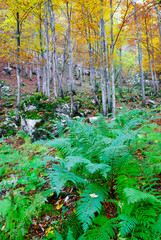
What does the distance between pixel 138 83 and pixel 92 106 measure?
13839 millimetres

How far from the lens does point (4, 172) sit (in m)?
3.48

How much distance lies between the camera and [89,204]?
125 cm

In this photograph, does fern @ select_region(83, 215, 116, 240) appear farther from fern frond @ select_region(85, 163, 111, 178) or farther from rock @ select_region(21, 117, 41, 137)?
rock @ select_region(21, 117, 41, 137)

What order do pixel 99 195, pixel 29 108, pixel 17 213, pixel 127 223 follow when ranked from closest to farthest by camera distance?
pixel 127 223, pixel 99 195, pixel 17 213, pixel 29 108

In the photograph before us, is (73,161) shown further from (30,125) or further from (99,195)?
(30,125)

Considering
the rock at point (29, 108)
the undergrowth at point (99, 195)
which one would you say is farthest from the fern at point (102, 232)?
the rock at point (29, 108)

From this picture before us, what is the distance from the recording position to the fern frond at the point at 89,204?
3.67 ft

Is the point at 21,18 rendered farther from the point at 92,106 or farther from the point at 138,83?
the point at 138,83

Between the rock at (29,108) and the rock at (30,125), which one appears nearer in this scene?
the rock at (30,125)

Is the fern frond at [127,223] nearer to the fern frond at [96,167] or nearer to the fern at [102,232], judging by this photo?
the fern at [102,232]

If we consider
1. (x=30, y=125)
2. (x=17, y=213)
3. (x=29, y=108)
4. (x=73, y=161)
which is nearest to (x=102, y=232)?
(x=73, y=161)

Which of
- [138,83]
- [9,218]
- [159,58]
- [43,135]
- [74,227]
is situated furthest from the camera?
[138,83]

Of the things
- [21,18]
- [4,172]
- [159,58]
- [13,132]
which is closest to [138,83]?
[159,58]

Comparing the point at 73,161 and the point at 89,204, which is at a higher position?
the point at 73,161
